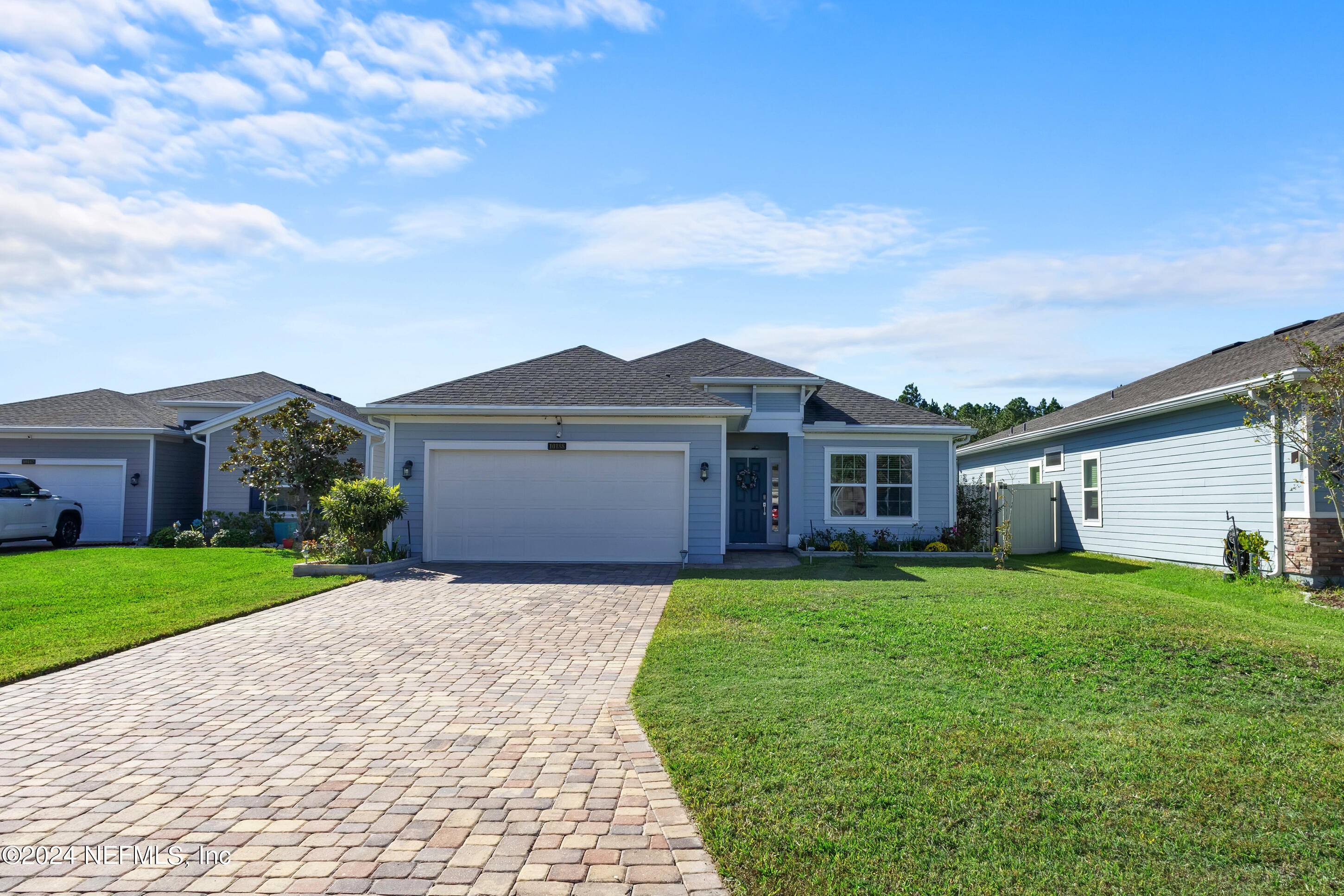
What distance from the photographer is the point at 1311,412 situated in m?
10.4

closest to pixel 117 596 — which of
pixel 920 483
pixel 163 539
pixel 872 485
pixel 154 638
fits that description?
pixel 154 638

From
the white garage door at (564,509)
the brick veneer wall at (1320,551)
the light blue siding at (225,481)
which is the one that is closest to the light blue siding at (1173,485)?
the brick veneer wall at (1320,551)

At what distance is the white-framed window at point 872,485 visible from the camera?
17297 millimetres

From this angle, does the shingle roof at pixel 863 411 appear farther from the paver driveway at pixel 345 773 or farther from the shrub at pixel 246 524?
the shrub at pixel 246 524

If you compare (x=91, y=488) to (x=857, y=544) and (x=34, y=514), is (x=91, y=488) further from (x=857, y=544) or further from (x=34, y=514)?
(x=857, y=544)

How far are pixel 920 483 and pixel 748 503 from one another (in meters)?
3.97

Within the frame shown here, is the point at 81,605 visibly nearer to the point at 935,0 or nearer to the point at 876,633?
the point at 876,633

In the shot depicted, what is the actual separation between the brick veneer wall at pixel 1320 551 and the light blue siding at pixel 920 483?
272 inches

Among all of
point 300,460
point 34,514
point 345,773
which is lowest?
point 345,773

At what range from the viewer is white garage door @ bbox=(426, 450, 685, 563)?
551 inches

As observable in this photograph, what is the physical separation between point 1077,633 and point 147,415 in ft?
73.4

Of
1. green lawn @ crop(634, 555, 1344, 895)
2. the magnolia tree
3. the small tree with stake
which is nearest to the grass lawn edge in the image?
green lawn @ crop(634, 555, 1344, 895)

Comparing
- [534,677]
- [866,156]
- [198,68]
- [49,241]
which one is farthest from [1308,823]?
[49,241]

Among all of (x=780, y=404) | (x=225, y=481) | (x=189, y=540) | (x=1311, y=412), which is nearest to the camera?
(x=1311, y=412)
